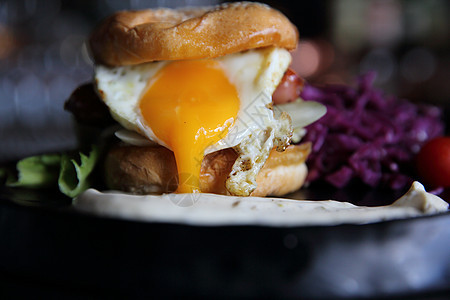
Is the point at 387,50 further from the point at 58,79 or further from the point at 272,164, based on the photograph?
the point at 272,164

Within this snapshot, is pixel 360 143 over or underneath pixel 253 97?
underneath

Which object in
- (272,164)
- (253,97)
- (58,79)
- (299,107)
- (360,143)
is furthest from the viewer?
(58,79)

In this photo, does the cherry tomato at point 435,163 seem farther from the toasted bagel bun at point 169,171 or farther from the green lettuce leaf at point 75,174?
the green lettuce leaf at point 75,174

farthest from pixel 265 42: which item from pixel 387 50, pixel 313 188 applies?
pixel 387 50

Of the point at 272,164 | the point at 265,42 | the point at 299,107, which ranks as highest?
the point at 265,42

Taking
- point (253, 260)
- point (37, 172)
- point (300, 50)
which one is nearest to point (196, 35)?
point (253, 260)

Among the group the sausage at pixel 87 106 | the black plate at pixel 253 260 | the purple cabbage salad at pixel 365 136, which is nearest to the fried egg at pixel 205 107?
the sausage at pixel 87 106
